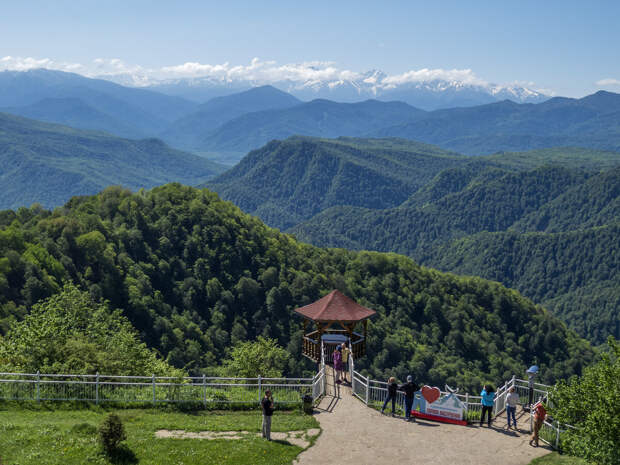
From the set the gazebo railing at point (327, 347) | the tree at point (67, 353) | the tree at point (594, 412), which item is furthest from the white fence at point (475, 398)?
the tree at point (67, 353)

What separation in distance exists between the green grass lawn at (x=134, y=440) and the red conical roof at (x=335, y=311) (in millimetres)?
11114

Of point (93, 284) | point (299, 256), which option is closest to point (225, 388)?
point (93, 284)

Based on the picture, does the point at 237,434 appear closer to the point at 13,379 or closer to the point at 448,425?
the point at 448,425

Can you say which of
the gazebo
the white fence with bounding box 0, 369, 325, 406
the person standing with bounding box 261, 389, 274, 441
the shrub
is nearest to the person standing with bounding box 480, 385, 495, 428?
the white fence with bounding box 0, 369, 325, 406

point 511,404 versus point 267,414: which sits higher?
point 267,414

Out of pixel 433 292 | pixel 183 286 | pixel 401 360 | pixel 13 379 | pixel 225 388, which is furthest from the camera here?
pixel 433 292

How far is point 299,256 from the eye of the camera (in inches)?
4156

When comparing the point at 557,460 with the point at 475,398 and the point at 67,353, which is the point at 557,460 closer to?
the point at 475,398

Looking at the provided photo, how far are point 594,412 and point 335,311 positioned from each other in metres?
19.4

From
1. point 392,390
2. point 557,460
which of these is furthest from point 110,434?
point 557,460

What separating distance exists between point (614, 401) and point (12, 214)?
279ft

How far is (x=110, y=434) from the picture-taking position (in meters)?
22.7

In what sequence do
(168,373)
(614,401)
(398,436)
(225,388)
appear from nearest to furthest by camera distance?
(614,401) → (398,436) → (225,388) → (168,373)

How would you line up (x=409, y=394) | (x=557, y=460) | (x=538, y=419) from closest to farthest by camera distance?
1. (x=557, y=460)
2. (x=538, y=419)
3. (x=409, y=394)
